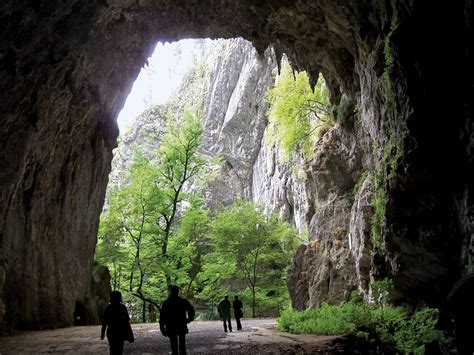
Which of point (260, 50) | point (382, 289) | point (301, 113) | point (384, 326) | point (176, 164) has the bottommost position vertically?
point (384, 326)

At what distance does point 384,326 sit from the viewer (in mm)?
10062

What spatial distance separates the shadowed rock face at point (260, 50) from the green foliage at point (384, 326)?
32.9 inches

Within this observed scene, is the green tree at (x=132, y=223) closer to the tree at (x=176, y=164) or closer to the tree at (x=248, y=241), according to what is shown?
the tree at (x=176, y=164)

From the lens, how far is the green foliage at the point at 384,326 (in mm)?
8578

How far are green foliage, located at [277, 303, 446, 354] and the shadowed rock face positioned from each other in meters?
0.84

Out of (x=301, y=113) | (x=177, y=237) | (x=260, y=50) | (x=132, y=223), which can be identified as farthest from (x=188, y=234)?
(x=260, y=50)

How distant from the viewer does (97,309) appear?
21062 millimetres

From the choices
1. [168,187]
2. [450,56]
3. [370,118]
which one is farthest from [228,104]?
[450,56]

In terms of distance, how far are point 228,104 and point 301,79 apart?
3145cm

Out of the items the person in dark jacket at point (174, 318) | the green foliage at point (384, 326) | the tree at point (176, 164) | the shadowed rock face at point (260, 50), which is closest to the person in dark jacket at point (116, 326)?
the person in dark jacket at point (174, 318)

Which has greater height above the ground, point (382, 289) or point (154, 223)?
point (154, 223)

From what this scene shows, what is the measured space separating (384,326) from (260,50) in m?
12.2

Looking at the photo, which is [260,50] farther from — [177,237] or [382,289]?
[177,237]

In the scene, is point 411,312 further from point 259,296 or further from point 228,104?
point 228,104
